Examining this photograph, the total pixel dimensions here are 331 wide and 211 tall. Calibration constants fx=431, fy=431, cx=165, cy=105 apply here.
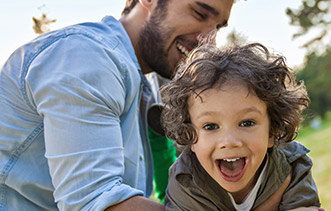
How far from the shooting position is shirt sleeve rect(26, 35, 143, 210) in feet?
5.61

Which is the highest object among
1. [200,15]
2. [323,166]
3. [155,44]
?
[200,15]

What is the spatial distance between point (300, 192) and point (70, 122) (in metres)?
0.98

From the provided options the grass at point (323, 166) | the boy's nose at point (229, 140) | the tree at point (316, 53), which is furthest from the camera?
the tree at point (316, 53)

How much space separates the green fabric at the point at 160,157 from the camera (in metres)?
3.02

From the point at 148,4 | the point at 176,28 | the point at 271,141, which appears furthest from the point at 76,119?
the point at 148,4

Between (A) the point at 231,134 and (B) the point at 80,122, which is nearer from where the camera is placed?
(A) the point at 231,134

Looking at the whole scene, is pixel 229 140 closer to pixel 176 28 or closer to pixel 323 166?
pixel 176 28

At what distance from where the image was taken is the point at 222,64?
5.68 feet

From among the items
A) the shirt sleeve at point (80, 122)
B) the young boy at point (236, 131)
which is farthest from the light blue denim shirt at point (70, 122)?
the young boy at point (236, 131)

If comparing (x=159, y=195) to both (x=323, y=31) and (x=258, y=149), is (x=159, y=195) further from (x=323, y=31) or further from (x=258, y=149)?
(x=323, y=31)

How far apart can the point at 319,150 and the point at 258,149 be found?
14.9 metres

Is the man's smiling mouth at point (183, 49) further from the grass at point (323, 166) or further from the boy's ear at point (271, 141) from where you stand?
the grass at point (323, 166)

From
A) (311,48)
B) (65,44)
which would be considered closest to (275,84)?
(65,44)

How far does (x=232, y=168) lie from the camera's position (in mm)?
1690
